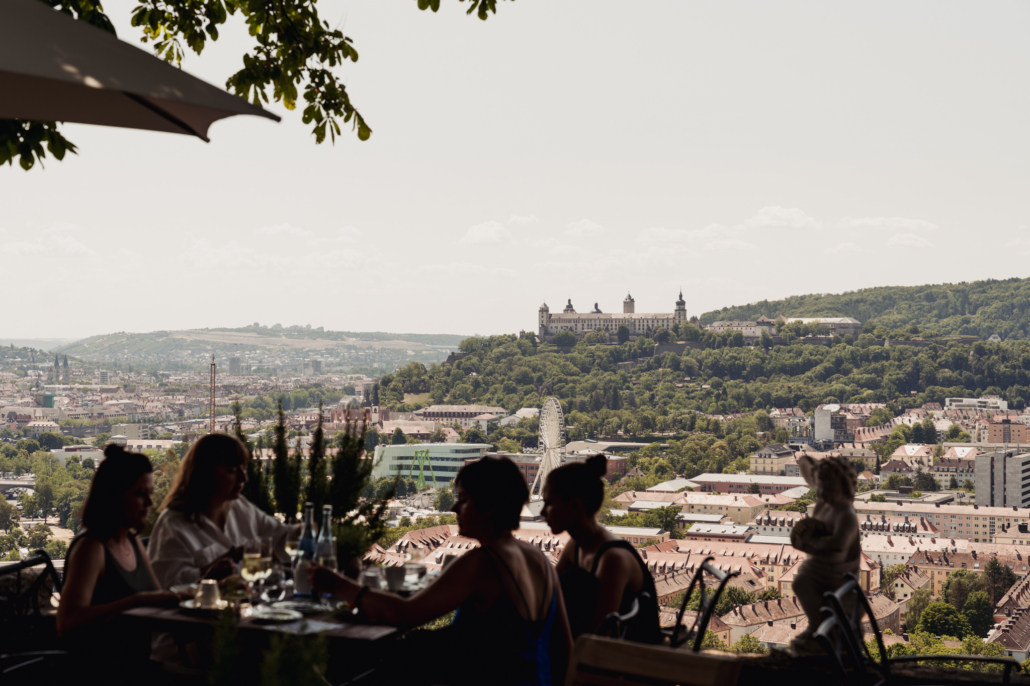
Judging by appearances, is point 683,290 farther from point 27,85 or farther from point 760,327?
point 27,85

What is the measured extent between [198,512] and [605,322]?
272ft

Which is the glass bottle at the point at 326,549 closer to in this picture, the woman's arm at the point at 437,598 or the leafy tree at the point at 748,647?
the woman's arm at the point at 437,598

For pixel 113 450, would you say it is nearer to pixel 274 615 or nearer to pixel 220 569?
pixel 220 569

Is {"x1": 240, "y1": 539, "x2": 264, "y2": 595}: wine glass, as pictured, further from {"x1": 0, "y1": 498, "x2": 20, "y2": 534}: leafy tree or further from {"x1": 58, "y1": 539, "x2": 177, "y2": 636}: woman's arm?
{"x1": 0, "y1": 498, "x2": 20, "y2": 534}: leafy tree

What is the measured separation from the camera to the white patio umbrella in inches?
55.3

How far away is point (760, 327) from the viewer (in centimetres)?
8012

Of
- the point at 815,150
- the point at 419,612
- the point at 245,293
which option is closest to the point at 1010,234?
the point at 815,150

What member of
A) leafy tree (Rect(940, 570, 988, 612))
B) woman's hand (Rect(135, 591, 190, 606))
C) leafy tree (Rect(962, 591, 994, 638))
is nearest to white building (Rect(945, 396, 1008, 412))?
leafy tree (Rect(940, 570, 988, 612))

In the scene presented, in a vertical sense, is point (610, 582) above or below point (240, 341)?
below

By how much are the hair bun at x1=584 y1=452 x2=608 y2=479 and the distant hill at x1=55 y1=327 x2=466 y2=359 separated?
8733 centimetres

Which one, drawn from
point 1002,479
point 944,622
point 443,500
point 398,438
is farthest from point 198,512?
point 398,438

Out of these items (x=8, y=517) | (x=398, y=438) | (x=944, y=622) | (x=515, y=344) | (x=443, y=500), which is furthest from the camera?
(x=515, y=344)

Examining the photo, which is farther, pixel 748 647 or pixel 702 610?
pixel 748 647

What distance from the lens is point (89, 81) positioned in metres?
1.40
